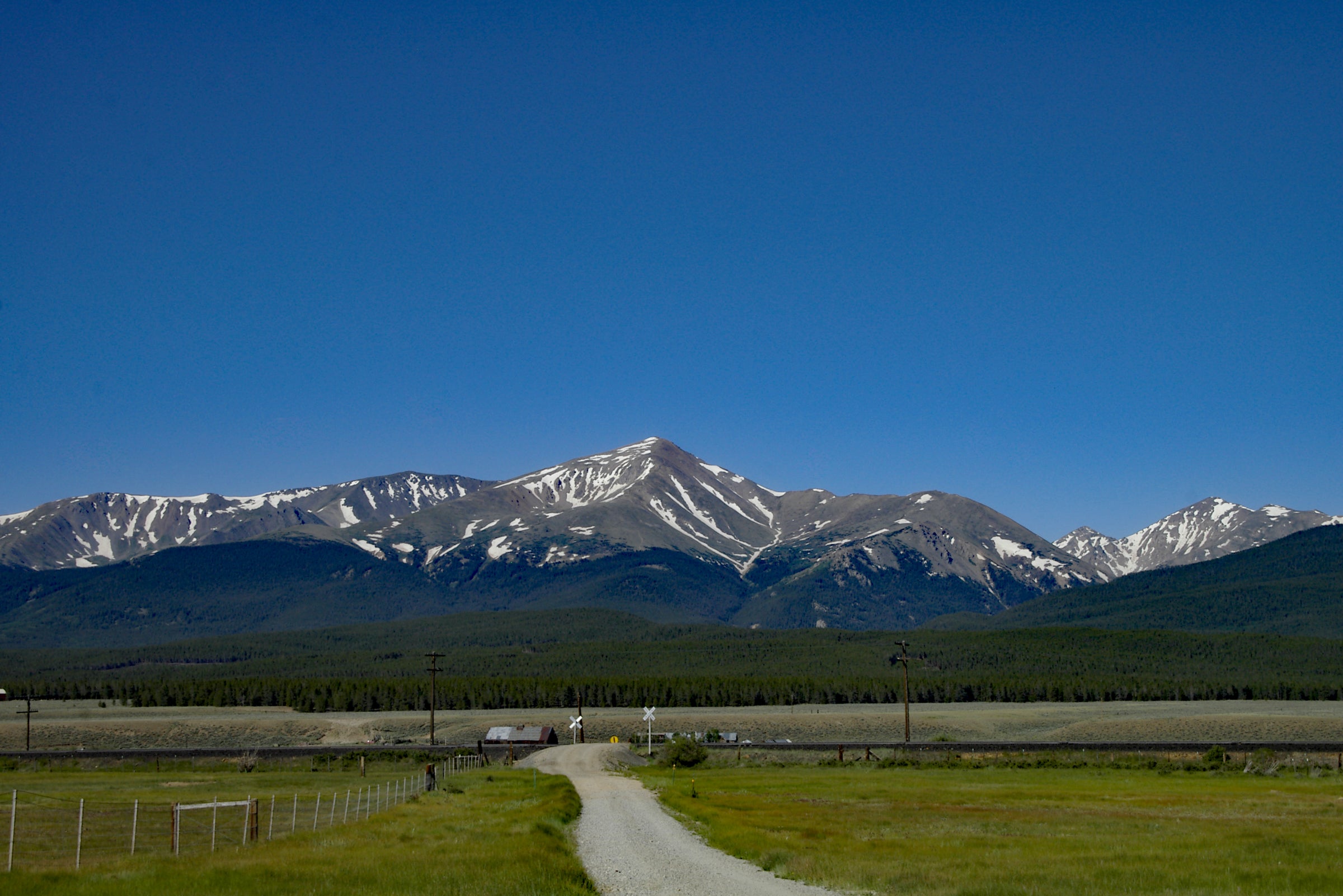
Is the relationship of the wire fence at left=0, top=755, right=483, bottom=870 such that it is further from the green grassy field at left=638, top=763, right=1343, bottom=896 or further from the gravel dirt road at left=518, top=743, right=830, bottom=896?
the green grassy field at left=638, top=763, right=1343, bottom=896

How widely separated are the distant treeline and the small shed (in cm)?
5026

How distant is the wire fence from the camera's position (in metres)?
29.9

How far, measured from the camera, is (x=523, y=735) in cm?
11356

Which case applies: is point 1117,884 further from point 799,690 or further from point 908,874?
point 799,690

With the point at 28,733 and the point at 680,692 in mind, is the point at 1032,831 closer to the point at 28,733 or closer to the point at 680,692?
the point at 28,733

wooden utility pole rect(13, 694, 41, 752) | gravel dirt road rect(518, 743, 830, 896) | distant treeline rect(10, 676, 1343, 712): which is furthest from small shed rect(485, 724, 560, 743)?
gravel dirt road rect(518, 743, 830, 896)

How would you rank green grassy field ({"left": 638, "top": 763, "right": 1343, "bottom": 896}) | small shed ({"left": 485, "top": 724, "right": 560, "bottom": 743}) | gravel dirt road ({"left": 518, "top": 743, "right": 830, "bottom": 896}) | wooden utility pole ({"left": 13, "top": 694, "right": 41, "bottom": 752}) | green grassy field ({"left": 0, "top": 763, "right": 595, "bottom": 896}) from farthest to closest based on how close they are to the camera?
small shed ({"left": 485, "top": 724, "right": 560, "bottom": 743})
wooden utility pole ({"left": 13, "top": 694, "right": 41, "bottom": 752})
green grassy field ({"left": 638, "top": 763, "right": 1343, "bottom": 896})
gravel dirt road ({"left": 518, "top": 743, "right": 830, "bottom": 896})
green grassy field ({"left": 0, "top": 763, "right": 595, "bottom": 896})

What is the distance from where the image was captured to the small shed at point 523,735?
4414 inches

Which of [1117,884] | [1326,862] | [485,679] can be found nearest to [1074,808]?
[1326,862]

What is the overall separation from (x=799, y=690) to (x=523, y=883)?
15567 cm

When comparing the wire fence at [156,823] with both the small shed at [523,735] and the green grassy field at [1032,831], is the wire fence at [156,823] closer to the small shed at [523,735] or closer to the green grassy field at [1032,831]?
the green grassy field at [1032,831]

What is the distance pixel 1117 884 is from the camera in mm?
26047

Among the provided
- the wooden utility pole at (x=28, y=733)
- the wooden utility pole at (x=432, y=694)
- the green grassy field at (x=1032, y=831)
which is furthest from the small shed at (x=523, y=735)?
the green grassy field at (x=1032, y=831)

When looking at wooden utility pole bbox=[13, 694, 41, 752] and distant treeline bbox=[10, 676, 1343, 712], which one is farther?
distant treeline bbox=[10, 676, 1343, 712]
